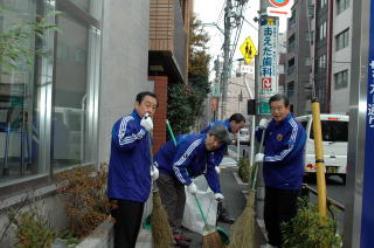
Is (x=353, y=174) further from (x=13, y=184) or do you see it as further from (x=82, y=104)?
(x=82, y=104)

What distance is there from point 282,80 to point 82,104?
68.5 metres

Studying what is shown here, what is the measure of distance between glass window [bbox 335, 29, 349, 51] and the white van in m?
27.6

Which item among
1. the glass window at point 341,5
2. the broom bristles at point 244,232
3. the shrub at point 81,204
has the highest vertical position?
the glass window at point 341,5

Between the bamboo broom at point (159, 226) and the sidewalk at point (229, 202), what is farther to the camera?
the sidewalk at point (229, 202)

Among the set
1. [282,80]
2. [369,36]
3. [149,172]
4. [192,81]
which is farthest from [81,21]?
[282,80]

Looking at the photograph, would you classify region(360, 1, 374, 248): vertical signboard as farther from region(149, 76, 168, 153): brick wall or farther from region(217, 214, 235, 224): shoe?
region(149, 76, 168, 153): brick wall

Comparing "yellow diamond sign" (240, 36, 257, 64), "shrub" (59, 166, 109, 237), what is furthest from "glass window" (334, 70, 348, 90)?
"shrub" (59, 166, 109, 237)

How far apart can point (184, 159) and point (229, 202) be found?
196 inches

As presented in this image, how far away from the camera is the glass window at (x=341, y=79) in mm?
42350

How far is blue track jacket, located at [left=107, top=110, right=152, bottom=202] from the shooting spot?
448 centimetres

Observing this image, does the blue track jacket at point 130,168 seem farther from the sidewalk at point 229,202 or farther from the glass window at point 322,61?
the glass window at point 322,61

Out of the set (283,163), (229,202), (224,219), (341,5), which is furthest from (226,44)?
(283,163)

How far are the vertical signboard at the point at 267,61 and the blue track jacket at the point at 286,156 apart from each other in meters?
3.35

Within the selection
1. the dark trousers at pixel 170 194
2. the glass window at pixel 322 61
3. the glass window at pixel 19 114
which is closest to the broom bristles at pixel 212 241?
the dark trousers at pixel 170 194
